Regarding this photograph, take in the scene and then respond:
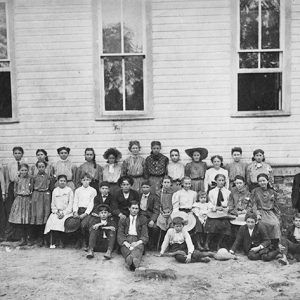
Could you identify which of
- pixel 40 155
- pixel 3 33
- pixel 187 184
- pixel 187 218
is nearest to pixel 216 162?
pixel 187 184

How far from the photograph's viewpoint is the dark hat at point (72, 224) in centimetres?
733

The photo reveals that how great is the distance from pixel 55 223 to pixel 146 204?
1.60 m

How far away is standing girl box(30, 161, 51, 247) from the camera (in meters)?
7.62

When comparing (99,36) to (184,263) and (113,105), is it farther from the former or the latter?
(184,263)

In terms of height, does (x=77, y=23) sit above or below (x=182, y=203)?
above

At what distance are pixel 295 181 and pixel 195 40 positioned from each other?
130 inches

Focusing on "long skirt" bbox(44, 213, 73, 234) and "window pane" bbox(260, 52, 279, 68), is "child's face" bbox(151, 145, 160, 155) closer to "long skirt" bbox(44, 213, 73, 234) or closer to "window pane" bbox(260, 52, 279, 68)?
"long skirt" bbox(44, 213, 73, 234)

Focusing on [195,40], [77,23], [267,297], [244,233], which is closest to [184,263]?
[244,233]

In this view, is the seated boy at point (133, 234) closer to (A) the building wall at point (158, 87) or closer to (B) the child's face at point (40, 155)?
(A) the building wall at point (158, 87)

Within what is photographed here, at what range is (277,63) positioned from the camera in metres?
8.52

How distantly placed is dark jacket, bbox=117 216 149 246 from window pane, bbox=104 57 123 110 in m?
2.56

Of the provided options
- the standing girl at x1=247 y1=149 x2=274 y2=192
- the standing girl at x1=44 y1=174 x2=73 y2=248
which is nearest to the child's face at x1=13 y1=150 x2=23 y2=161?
the standing girl at x1=44 y1=174 x2=73 y2=248

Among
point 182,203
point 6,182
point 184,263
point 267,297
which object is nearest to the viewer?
point 267,297

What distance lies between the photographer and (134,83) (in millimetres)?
8633
